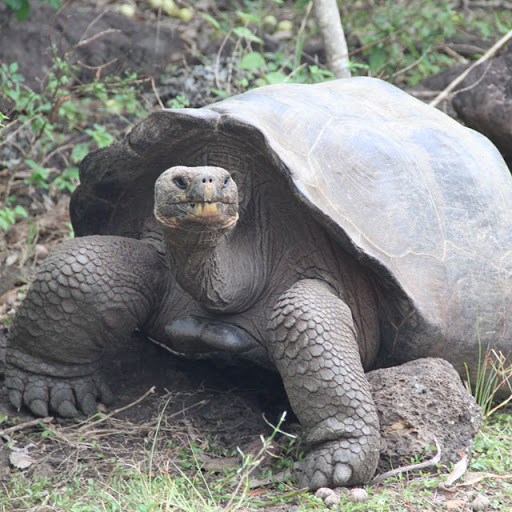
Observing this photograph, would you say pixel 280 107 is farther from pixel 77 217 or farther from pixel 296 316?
pixel 77 217

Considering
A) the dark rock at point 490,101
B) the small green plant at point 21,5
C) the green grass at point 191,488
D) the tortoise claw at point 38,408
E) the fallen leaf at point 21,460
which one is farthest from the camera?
the dark rock at point 490,101

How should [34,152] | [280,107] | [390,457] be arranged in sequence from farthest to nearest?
1. [34,152]
2. [280,107]
3. [390,457]

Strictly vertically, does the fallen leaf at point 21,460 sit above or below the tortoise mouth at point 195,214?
below

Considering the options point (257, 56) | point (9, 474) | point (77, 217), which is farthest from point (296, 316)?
point (257, 56)

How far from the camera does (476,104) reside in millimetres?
5523

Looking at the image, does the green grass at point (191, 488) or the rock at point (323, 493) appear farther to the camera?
the rock at point (323, 493)

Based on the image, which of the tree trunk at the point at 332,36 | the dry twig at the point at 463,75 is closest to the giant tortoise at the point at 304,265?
the dry twig at the point at 463,75

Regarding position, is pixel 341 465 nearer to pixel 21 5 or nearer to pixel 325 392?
pixel 325 392

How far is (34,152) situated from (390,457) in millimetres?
4156

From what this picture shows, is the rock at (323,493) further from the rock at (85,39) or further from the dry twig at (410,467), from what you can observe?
the rock at (85,39)

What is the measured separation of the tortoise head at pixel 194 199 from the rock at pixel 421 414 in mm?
976

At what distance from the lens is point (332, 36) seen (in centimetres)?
623

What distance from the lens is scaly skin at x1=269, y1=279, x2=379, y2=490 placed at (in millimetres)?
2939

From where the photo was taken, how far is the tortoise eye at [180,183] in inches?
112
